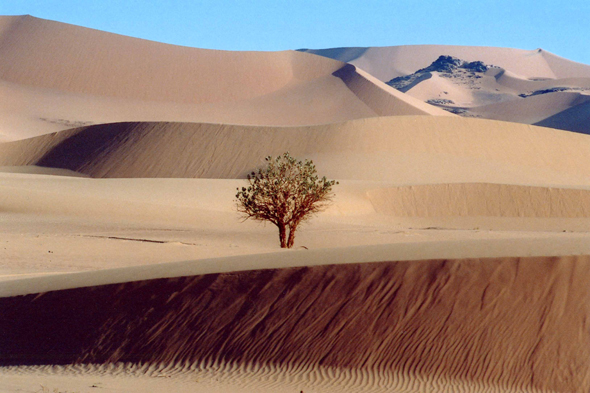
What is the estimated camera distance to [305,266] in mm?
8945

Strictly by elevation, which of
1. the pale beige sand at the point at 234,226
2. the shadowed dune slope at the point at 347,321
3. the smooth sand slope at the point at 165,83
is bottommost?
the shadowed dune slope at the point at 347,321

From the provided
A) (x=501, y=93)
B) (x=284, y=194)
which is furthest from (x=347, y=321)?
(x=501, y=93)

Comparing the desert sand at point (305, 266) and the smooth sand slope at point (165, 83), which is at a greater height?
the smooth sand slope at point (165, 83)

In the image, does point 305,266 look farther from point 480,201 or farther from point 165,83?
point 165,83

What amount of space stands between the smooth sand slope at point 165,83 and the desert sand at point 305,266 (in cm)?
3156

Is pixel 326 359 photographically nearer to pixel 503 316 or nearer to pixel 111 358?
pixel 503 316

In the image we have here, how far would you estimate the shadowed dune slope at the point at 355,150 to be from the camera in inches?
1809

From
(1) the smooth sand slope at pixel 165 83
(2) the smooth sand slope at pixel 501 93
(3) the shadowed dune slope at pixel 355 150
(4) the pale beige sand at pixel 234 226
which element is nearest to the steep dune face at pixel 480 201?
(4) the pale beige sand at pixel 234 226

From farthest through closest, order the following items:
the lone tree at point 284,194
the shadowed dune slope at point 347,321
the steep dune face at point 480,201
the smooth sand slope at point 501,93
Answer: the smooth sand slope at point 501,93, the steep dune face at point 480,201, the lone tree at point 284,194, the shadowed dune slope at point 347,321

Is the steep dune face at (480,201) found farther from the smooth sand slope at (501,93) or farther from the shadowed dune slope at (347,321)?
the smooth sand slope at (501,93)

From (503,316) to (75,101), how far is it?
87.2 metres

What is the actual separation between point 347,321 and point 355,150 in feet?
132

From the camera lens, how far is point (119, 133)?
5531 centimetres

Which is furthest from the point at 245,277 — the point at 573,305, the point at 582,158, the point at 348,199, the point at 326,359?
the point at 582,158
